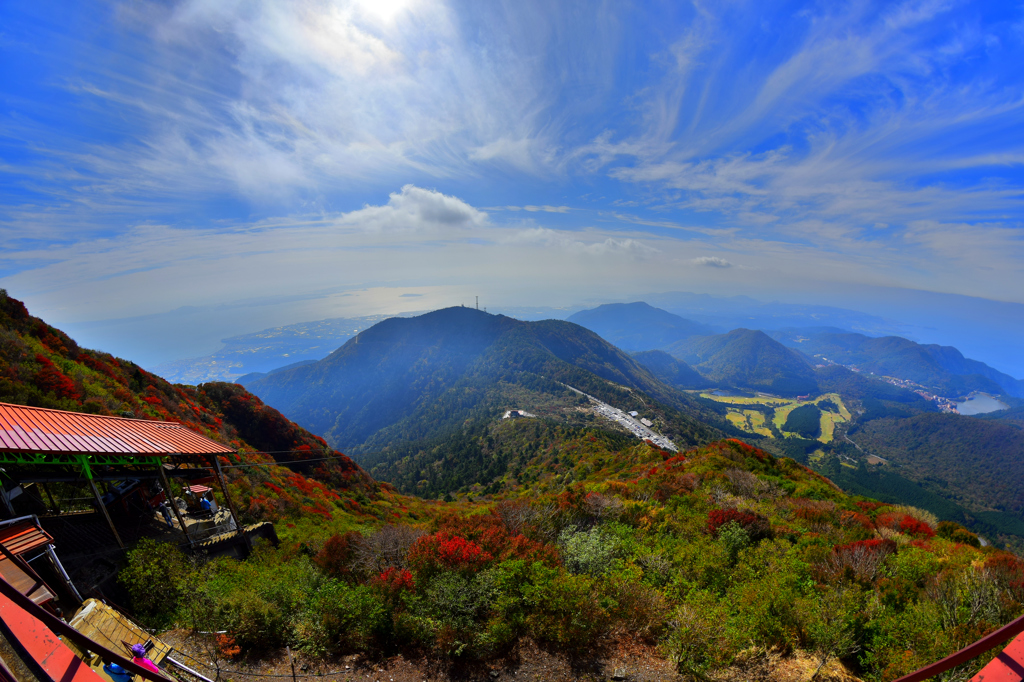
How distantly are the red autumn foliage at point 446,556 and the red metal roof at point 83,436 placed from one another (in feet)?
33.6

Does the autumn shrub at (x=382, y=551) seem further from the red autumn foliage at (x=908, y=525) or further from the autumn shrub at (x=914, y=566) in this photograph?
the red autumn foliage at (x=908, y=525)

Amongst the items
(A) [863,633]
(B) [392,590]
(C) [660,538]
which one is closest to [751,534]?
(C) [660,538]

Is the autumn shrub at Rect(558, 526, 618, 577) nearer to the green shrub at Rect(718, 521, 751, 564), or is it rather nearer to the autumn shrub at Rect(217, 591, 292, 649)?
the green shrub at Rect(718, 521, 751, 564)

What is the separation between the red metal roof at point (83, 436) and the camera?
11086 mm

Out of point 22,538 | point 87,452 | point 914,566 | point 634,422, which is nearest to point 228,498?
point 87,452

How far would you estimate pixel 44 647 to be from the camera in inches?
145

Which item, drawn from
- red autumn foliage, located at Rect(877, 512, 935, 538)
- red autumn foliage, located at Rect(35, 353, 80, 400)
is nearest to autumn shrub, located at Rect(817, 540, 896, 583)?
red autumn foliage, located at Rect(877, 512, 935, 538)

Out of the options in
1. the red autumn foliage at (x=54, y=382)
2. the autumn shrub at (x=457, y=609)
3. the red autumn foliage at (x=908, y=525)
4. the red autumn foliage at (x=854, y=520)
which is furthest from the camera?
the red autumn foliage at (x=54, y=382)

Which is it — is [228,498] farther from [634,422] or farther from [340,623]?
[634,422]

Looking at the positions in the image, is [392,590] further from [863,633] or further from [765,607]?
[863,633]

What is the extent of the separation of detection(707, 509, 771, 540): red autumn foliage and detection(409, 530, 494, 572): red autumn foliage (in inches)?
514

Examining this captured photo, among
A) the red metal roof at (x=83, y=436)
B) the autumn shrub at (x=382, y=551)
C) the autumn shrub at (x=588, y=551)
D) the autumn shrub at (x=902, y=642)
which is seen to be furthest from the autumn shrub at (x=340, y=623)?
the autumn shrub at (x=902, y=642)

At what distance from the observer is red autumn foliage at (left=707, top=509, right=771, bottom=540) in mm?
18828

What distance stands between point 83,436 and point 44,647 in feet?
43.8
